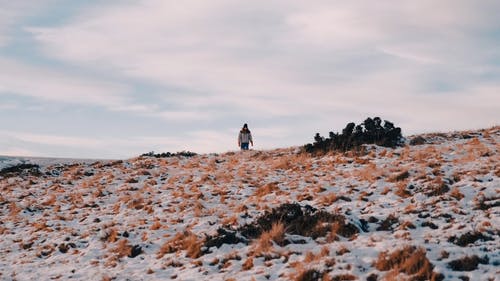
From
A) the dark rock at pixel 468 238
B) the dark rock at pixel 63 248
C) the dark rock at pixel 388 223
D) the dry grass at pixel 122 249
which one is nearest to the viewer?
the dark rock at pixel 468 238

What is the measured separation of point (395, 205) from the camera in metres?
13.8

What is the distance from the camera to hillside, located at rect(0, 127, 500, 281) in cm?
1030

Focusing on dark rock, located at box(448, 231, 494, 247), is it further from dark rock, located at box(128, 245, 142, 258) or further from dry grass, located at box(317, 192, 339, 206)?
dark rock, located at box(128, 245, 142, 258)

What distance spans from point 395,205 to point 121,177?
15.5m

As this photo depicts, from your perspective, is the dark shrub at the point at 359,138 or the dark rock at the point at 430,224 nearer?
the dark rock at the point at 430,224

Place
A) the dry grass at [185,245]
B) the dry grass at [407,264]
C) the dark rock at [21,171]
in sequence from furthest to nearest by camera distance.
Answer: the dark rock at [21,171] < the dry grass at [185,245] < the dry grass at [407,264]

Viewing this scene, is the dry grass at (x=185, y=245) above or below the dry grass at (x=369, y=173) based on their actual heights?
below

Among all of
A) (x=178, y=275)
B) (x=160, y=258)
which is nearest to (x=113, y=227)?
(x=160, y=258)

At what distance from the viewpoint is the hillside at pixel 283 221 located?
33.8 feet

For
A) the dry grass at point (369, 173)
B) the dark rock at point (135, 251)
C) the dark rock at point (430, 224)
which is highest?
the dry grass at point (369, 173)

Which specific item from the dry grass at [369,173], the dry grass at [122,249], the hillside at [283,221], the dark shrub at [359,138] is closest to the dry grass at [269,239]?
the hillside at [283,221]

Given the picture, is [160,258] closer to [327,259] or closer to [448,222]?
[327,259]

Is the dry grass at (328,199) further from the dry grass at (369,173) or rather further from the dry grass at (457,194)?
the dry grass at (457,194)

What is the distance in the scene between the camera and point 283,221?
1324 cm
